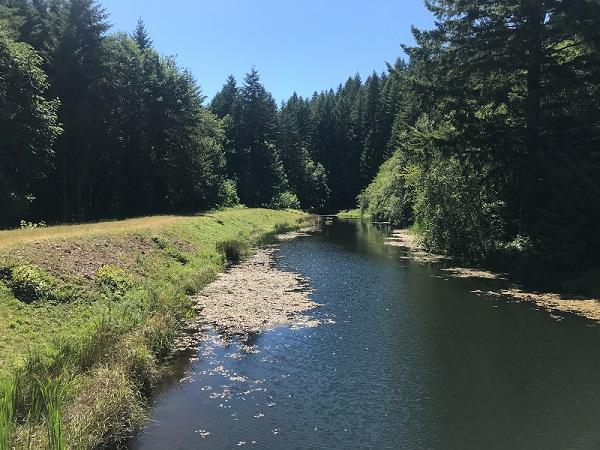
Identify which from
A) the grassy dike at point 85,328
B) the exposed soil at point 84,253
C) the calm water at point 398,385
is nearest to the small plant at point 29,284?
the grassy dike at point 85,328

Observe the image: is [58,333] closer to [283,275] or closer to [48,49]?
[283,275]

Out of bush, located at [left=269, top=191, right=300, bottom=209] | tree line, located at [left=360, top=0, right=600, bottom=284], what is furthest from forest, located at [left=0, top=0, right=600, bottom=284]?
bush, located at [left=269, top=191, right=300, bottom=209]

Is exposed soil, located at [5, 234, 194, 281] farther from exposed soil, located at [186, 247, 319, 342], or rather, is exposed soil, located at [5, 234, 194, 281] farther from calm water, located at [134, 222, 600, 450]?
calm water, located at [134, 222, 600, 450]

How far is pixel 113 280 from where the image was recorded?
19.8m

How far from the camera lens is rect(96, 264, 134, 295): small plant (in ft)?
62.8

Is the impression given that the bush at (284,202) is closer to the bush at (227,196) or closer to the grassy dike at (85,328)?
the bush at (227,196)

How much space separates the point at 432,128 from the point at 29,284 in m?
31.7

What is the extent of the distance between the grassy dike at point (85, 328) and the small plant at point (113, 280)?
1.7 inches

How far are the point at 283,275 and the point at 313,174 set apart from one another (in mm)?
97338

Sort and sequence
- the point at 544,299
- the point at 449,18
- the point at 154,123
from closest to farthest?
1. the point at 544,299
2. the point at 449,18
3. the point at 154,123

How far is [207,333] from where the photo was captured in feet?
56.9

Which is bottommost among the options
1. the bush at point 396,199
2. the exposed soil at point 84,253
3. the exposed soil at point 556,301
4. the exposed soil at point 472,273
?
the exposed soil at point 556,301

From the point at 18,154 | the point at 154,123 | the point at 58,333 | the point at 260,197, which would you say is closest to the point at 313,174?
the point at 260,197

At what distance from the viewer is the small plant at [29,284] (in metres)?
15.3
